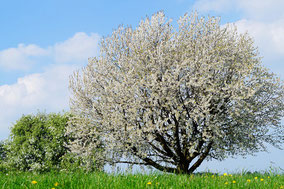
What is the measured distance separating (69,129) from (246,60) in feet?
39.4

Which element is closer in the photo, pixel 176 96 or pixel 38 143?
pixel 176 96

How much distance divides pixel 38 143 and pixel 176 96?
11971 millimetres

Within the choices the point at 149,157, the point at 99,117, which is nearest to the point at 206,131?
the point at 149,157

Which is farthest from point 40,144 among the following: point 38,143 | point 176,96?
point 176,96

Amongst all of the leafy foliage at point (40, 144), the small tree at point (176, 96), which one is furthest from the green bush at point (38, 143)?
the small tree at point (176, 96)

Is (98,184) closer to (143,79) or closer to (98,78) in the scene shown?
(143,79)

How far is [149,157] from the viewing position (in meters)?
17.3

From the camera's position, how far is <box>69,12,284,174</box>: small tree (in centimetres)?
1485

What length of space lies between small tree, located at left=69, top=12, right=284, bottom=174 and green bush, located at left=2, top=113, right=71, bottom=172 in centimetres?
316

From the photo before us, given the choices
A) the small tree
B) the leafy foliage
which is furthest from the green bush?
the small tree

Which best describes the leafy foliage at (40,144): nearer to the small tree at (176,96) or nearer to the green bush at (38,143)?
the green bush at (38,143)

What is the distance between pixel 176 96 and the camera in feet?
50.2

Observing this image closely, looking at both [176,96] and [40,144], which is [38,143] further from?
[176,96]

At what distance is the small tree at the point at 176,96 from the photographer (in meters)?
14.9
